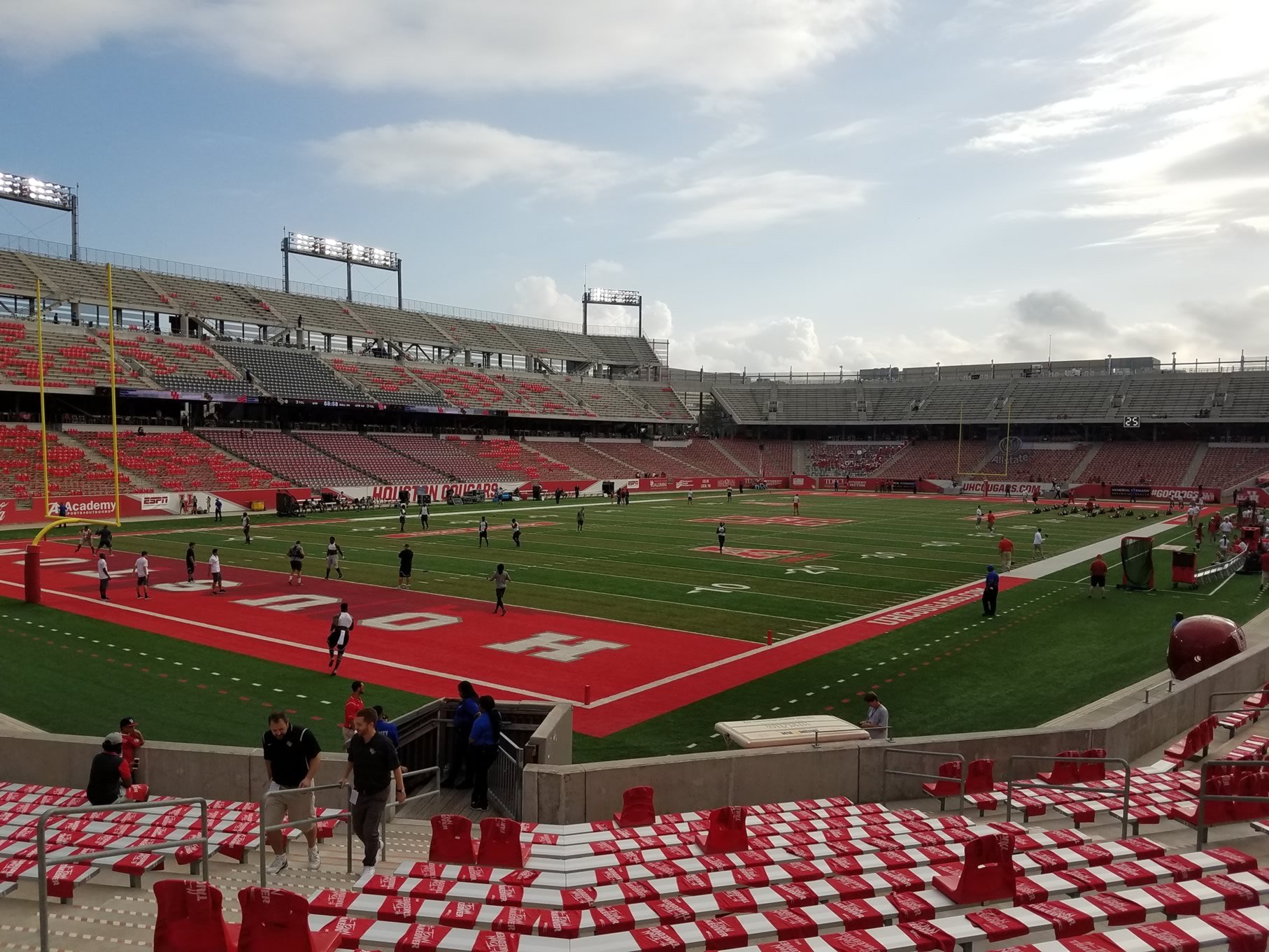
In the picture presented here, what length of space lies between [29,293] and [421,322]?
32307mm

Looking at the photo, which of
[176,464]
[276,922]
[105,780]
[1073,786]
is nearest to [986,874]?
[1073,786]

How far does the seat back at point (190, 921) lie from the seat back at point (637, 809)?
4478 millimetres

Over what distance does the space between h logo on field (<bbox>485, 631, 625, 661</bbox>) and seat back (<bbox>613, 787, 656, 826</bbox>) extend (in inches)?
347

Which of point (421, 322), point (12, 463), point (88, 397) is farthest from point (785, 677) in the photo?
point (421, 322)

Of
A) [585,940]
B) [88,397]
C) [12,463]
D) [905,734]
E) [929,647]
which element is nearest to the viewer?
[585,940]

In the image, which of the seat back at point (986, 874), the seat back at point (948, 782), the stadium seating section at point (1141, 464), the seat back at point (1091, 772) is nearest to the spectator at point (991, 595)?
the seat back at point (1091, 772)

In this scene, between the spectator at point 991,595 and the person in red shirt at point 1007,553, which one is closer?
the spectator at point 991,595

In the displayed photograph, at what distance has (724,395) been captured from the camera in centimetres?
9875

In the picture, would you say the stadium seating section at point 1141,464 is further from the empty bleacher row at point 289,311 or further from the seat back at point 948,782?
the seat back at point 948,782

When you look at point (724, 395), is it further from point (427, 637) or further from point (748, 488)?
point (427, 637)

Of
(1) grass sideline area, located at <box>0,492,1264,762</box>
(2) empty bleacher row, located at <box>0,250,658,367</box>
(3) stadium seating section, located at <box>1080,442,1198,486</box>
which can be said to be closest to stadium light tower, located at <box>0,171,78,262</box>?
(2) empty bleacher row, located at <box>0,250,658,367</box>

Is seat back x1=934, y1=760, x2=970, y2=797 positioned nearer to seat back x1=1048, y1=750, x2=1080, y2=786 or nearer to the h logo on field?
seat back x1=1048, y1=750, x2=1080, y2=786

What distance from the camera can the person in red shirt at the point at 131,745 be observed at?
31.0ft

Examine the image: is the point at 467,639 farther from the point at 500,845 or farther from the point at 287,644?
the point at 500,845
